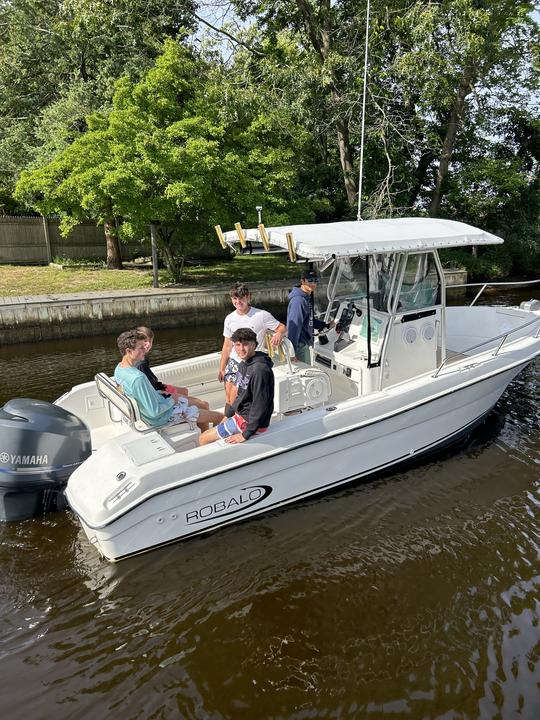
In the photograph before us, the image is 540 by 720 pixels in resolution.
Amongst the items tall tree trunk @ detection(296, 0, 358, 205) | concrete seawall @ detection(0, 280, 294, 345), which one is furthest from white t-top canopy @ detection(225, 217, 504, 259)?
tall tree trunk @ detection(296, 0, 358, 205)

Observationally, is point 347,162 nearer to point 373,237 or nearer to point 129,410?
point 373,237

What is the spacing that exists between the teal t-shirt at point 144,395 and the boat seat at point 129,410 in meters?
0.05

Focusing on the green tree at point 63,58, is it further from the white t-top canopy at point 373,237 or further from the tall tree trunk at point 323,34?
the white t-top canopy at point 373,237

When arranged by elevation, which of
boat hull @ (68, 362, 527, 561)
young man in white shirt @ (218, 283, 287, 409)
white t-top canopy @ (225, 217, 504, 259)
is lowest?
boat hull @ (68, 362, 527, 561)

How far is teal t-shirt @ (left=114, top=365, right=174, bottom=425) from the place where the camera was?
4598mm

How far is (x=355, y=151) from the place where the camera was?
63.9 ft

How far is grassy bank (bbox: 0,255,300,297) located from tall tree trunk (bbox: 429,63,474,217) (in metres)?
6.00

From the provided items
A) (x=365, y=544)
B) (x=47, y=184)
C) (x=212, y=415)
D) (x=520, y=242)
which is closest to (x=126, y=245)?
(x=47, y=184)

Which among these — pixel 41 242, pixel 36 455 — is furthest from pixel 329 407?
pixel 41 242

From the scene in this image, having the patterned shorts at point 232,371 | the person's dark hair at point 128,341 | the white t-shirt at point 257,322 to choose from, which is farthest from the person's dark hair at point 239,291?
the person's dark hair at point 128,341

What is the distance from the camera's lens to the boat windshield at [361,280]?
583cm

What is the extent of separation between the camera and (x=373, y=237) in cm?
546

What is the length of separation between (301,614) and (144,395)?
2165 mm

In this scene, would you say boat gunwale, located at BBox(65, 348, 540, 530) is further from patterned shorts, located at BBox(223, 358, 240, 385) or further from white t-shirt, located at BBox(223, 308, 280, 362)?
white t-shirt, located at BBox(223, 308, 280, 362)
